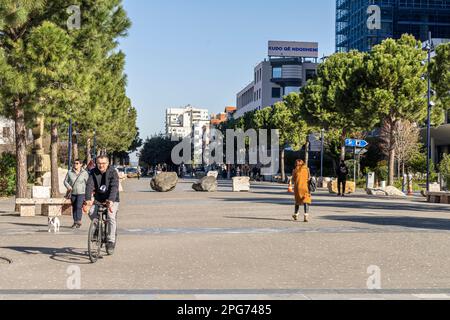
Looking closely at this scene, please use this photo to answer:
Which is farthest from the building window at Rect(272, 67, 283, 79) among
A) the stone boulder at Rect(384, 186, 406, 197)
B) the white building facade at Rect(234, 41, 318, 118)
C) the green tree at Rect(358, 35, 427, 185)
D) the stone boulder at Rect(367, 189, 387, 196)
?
the stone boulder at Rect(384, 186, 406, 197)

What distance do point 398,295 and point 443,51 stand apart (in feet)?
80.6

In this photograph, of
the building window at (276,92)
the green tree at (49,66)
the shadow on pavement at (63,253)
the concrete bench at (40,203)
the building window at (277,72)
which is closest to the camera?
the shadow on pavement at (63,253)

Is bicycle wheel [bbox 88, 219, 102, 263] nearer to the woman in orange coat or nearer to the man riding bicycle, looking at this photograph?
the man riding bicycle

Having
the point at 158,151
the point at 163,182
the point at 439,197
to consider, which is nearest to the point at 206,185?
the point at 163,182

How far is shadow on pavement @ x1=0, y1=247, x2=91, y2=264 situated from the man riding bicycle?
56 centimetres

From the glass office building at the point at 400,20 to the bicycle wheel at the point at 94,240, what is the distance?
110 metres

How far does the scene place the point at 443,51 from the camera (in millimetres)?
31406

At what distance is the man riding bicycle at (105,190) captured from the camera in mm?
12234

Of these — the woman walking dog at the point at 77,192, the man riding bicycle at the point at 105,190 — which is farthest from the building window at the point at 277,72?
the man riding bicycle at the point at 105,190

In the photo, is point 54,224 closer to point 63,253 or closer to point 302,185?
point 63,253

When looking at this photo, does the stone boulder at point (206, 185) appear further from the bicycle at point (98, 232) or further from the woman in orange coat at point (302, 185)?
the bicycle at point (98, 232)

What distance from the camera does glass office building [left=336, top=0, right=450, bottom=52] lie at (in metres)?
120
